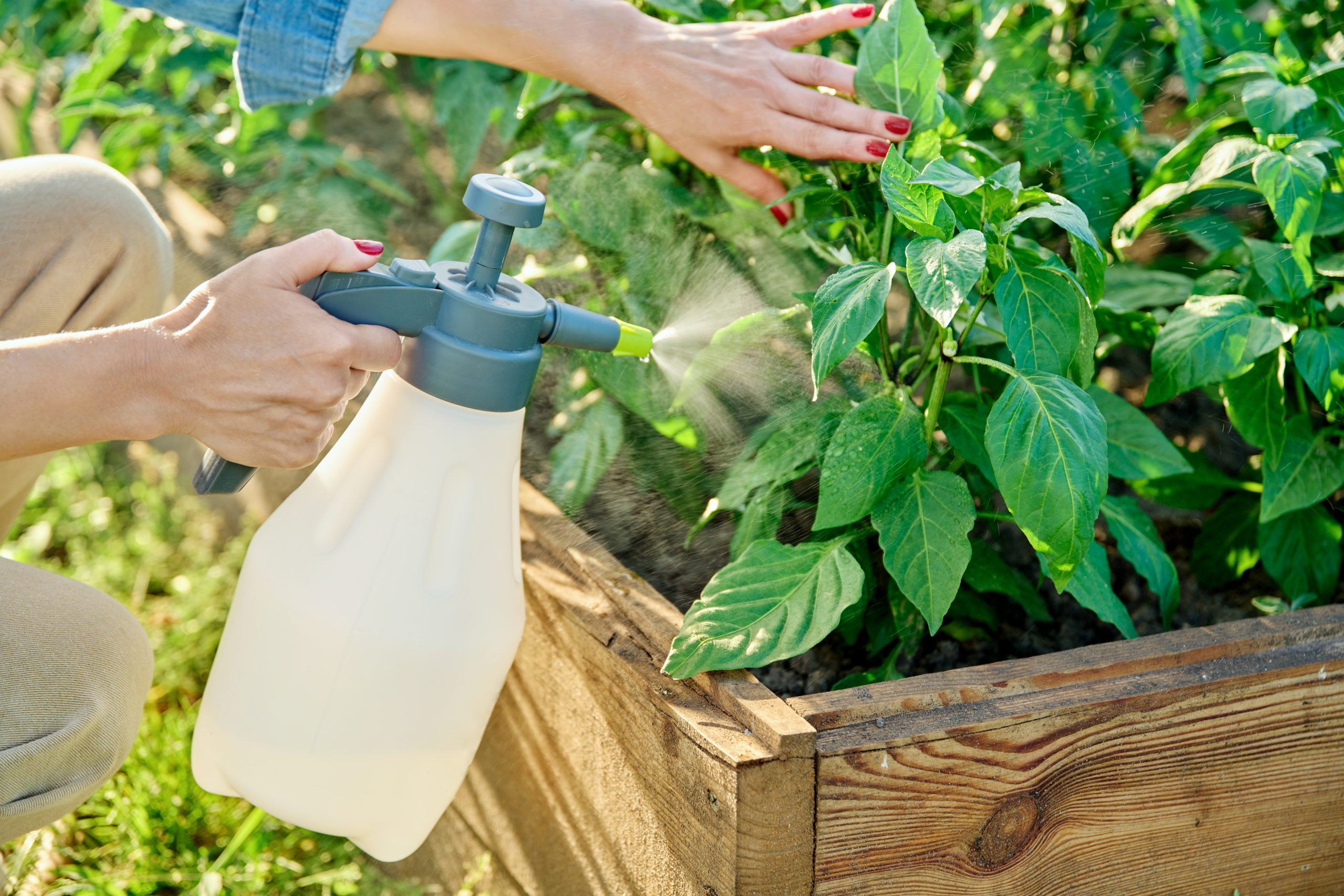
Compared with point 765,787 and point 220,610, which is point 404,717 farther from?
point 220,610

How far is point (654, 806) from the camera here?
91cm

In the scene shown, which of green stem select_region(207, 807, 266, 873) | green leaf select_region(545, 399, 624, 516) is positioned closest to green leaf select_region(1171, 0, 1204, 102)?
green leaf select_region(545, 399, 624, 516)

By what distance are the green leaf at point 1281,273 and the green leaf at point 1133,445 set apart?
6.9 inches

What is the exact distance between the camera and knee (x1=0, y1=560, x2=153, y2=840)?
2.89 feet

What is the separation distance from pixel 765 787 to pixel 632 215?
733mm

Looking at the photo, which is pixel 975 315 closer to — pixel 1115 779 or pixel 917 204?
pixel 917 204

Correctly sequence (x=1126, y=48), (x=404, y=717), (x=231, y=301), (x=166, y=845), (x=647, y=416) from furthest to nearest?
(x=1126, y=48) < (x=166, y=845) < (x=647, y=416) < (x=404, y=717) < (x=231, y=301)

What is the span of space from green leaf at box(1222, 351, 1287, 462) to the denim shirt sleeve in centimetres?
95

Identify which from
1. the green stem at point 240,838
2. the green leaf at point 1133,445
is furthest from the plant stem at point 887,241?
the green stem at point 240,838

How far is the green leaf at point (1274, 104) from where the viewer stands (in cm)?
102

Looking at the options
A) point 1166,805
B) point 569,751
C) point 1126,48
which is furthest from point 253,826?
point 1126,48

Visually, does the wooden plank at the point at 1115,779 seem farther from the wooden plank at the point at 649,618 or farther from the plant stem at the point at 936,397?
the plant stem at the point at 936,397

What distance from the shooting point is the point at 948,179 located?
2.72 ft

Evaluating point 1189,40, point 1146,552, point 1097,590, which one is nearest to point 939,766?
point 1097,590
